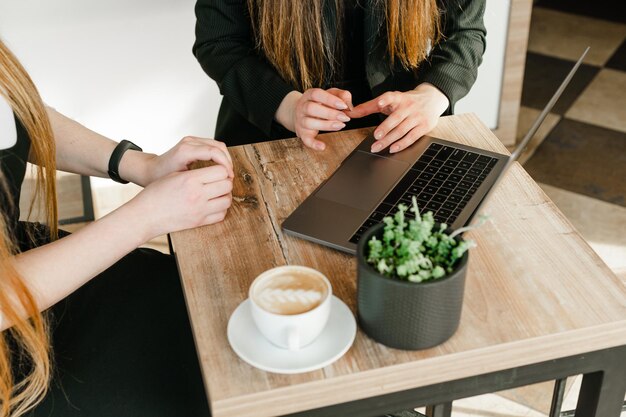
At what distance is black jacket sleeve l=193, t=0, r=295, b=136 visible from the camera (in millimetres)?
1423

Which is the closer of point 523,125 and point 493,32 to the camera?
point 493,32

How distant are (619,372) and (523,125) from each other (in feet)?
6.18

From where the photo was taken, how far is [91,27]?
80.8 inches

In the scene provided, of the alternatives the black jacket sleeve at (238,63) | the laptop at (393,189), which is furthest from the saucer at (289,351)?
the black jacket sleeve at (238,63)

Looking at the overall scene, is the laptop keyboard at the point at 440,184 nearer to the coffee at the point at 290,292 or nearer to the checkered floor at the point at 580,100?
the coffee at the point at 290,292

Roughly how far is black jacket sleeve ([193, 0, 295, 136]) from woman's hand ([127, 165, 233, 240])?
1.26ft

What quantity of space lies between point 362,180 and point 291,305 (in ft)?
1.17

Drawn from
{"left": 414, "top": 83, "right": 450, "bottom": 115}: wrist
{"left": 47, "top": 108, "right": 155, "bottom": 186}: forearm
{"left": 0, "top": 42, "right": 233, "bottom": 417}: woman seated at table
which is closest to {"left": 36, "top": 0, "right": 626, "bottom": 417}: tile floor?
{"left": 414, "top": 83, "right": 450, "bottom": 115}: wrist

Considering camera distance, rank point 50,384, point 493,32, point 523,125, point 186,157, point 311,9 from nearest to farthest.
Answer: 1. point 50,384
2. point 186,157
3. point 311,9
4. point 493,32
5. point 523,125

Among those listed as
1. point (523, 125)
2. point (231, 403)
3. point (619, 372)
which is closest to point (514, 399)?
point (619, 372)

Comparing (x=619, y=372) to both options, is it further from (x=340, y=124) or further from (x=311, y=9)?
(x=311, y=9)

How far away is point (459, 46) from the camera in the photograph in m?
1.47

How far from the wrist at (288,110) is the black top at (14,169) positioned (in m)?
0.46

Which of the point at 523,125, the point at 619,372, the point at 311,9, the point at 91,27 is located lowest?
the point at 523,125
